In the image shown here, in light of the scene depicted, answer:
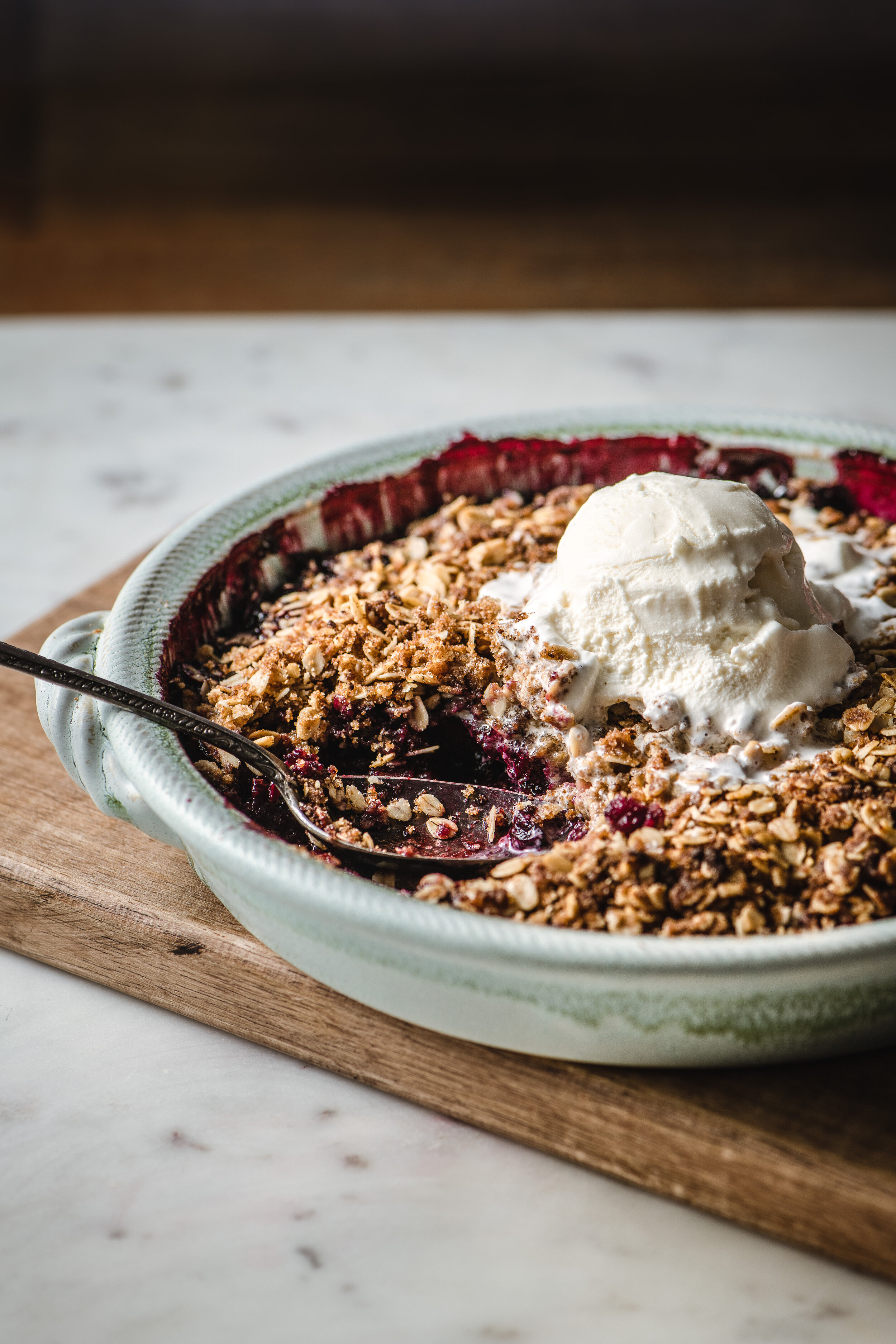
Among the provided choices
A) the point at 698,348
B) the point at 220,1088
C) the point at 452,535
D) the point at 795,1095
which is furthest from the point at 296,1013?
the point at 698,348

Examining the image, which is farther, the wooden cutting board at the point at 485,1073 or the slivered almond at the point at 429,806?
the slivered almond at the point at 429,806

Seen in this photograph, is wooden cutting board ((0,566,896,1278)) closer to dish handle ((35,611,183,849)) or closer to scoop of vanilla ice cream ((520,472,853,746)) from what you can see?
dish handle ((35,611,183,849))

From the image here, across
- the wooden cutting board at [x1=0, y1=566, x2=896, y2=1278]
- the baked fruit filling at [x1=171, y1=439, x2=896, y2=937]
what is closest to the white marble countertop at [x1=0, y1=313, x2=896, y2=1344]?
the wooden cutting board at [x1=0, y1=566, x2=896, y2=1278]

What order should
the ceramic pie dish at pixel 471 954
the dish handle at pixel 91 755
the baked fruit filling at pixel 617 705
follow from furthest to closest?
the dish handle at pixel 91 755, the baked fruit filling at pixel 617 705, the ceramic pie dish at pixel 471 954

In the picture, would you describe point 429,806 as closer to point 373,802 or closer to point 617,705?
point 373,802

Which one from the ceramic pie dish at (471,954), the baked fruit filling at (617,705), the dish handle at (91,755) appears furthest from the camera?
the dish handle at (91,755)

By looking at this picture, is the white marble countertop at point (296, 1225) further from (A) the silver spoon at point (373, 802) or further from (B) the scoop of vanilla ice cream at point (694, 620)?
(B) the scoop of vanilla ice cream at point (694, 620)

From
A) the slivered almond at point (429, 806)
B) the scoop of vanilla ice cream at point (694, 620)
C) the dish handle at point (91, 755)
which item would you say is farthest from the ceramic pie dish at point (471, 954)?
the scoop of vanilla ice cream at point (694, 620)

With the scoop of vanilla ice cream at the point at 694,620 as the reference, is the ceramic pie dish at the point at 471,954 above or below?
below
